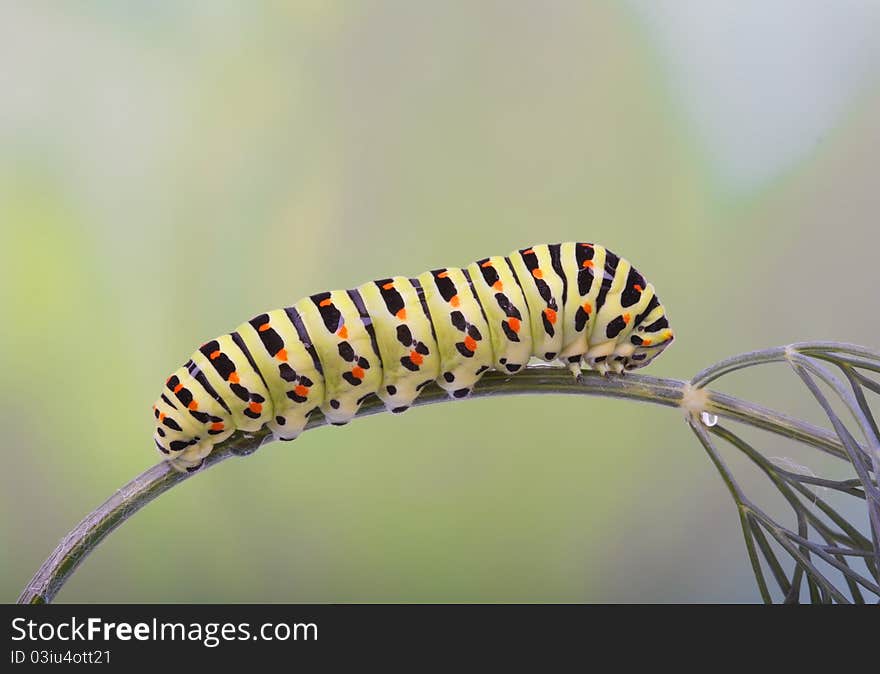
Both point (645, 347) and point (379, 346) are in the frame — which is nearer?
point (379, 346)

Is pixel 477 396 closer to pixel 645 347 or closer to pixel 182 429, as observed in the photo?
pixel 645 347

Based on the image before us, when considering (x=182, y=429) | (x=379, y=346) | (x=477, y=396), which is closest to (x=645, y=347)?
(x=477, y=396)

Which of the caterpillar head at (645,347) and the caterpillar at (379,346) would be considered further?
the caterpillar head at (645,347)

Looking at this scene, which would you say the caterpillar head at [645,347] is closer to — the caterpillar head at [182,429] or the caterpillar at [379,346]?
the caterpillar at [379,346]

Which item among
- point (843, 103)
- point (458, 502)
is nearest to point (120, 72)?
point (458, 502)

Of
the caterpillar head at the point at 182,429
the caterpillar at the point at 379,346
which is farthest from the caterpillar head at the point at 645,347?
the caterpillar head at the point at 182,429

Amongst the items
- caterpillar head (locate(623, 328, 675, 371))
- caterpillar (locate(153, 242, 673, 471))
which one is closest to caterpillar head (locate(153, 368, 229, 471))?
caterpillar (locate(153, 242, 673, 471))
